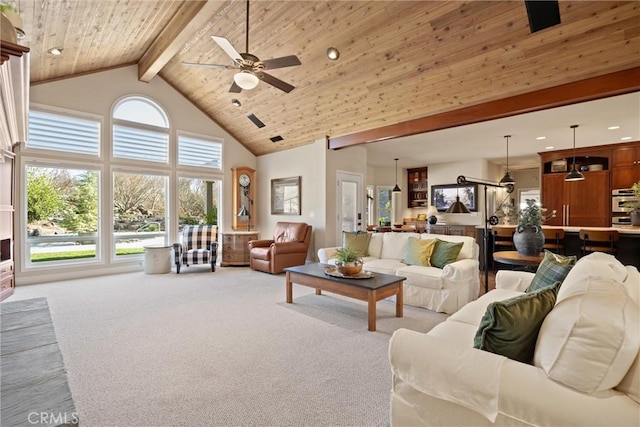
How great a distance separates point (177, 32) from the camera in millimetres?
4684

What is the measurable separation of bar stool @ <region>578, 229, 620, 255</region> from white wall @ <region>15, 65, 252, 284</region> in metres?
6.99

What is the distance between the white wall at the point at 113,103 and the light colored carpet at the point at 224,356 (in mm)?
1326

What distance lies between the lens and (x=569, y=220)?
741 cm

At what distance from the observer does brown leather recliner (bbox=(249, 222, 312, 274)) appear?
19.8 ft

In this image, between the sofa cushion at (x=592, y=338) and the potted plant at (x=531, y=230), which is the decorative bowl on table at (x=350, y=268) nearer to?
the potted plant at (x=531, y=230)

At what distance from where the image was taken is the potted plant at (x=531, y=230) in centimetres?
357

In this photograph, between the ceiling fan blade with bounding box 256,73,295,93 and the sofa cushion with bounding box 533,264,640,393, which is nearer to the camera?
the sofa cushion with bounding box 533,264,640,393

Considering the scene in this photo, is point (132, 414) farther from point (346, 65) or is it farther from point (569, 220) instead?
point (569, 220)

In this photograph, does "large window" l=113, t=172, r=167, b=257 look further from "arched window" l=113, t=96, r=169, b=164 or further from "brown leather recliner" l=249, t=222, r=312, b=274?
"brown leather recliner" l=249, t=222, r=312, b=274

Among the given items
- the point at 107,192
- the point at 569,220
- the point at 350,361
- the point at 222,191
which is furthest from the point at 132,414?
the point at 569,220

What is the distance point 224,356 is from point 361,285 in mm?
1474

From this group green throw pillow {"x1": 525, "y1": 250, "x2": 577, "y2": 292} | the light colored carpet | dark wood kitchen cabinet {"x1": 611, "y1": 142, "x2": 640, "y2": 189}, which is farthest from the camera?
dark wood kitchen cabinet {"x1": 611, "y1": 142, "x2": 640, "y2": 189}

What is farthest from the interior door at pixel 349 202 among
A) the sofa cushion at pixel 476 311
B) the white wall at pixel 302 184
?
the sofa cushion at pixel 476 311

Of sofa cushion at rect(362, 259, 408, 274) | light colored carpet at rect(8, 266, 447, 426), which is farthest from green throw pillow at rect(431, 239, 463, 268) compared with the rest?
light colored carpet at rect(8, 266, 447, 426)
